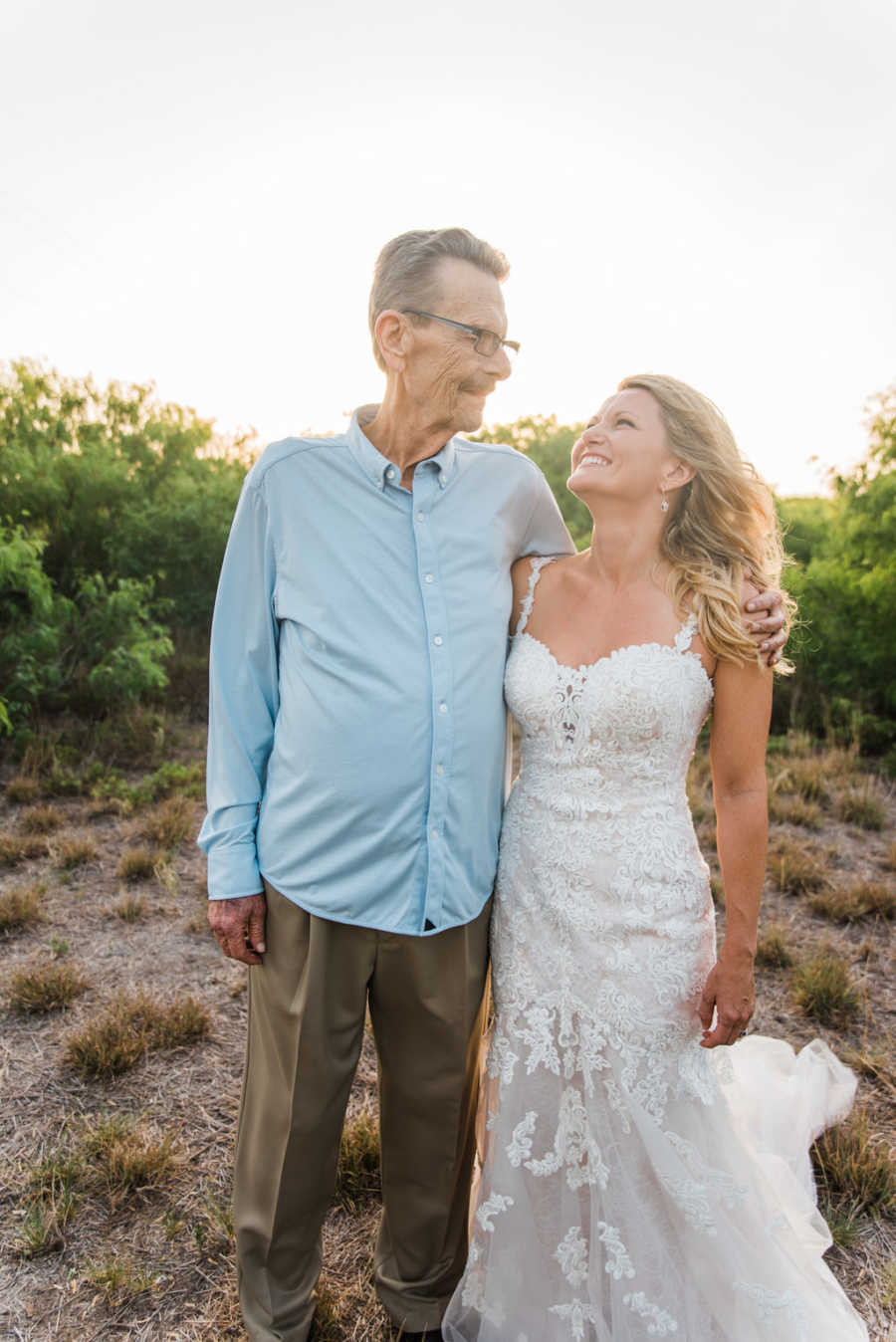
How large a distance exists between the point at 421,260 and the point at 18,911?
3.67 metres

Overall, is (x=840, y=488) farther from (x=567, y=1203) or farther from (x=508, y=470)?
(x=567, y=1203)

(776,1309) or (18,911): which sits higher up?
(776,1309)

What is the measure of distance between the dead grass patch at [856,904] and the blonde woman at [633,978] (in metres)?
2.55

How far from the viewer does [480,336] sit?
2.18 meters

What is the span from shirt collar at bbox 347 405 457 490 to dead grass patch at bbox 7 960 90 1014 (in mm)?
2756

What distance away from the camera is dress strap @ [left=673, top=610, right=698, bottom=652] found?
2.20 m

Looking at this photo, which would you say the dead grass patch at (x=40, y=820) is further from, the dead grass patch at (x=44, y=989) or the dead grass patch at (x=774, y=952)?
the dead grass patch at (x=774, y=952)

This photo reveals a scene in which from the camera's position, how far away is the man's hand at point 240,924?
6.90ft

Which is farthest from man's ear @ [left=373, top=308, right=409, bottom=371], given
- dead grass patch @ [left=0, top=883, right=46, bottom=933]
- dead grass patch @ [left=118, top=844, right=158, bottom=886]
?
dead grass patch @ [left=118, top=844, right=158, bottom=886]

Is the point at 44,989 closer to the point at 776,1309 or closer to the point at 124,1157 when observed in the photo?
the point at 124,1157

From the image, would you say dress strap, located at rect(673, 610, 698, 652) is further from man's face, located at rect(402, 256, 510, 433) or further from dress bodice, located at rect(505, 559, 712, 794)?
man's face, located at rect(402, 256, 510, 433)

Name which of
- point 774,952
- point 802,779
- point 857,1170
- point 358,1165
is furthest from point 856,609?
point 358,1165

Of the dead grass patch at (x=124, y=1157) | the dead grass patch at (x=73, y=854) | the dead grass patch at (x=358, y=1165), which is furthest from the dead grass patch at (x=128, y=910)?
the dead grass patch at (x=358, y=1165)

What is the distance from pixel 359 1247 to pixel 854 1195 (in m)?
1.49
